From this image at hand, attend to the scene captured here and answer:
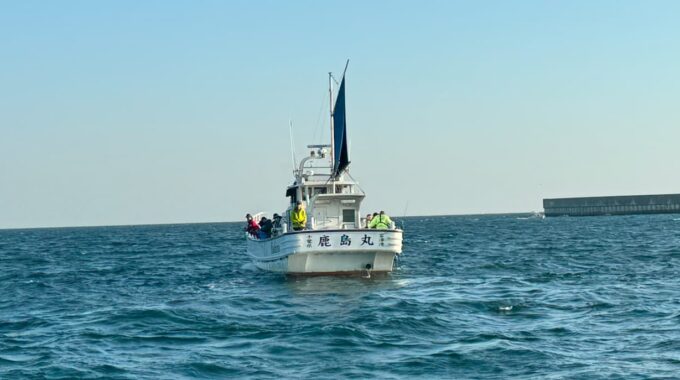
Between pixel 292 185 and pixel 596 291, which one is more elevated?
pixel 292 185

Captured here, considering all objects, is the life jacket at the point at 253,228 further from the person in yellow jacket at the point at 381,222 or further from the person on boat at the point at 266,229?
the person in yellow jacket at the point at 381,222

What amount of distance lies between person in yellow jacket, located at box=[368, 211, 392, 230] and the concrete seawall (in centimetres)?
13597

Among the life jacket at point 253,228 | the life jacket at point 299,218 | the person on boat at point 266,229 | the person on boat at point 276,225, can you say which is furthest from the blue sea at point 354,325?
the life jacket at point 253,228

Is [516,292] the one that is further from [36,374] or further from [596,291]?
[36,374]

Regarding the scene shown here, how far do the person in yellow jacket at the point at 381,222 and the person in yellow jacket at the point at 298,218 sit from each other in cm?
257

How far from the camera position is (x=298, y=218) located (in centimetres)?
3322

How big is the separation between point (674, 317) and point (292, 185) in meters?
19.4

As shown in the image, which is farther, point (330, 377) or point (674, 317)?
point (674, 317)

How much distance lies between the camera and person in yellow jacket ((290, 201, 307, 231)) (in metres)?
33.2

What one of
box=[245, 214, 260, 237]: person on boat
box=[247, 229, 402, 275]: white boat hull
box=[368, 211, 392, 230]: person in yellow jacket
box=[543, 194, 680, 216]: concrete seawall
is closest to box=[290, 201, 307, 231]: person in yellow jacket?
box=[247, 229, 402, 275]: white boat hull

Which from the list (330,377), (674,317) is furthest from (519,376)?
(674,317)

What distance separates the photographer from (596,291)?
1093 inches

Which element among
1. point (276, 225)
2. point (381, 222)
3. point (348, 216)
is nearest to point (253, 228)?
point (276, 225)

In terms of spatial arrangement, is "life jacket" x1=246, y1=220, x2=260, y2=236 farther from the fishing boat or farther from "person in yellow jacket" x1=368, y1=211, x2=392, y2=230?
"person in yellow jacket" x1=368, y1=211, x2=392, y2=230
